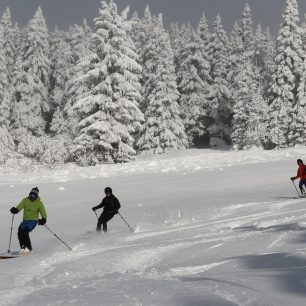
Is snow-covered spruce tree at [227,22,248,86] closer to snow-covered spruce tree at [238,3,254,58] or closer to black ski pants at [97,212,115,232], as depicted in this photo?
snow-covered spruce tree at [238,3,254,58]

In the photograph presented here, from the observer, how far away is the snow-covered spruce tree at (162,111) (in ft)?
161

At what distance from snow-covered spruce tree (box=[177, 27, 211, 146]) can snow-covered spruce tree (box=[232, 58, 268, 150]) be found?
683 cm

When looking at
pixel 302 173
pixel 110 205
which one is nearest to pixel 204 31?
pixel 302 173

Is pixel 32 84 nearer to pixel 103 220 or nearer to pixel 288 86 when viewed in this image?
pixel 288 86

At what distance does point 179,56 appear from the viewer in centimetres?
6059

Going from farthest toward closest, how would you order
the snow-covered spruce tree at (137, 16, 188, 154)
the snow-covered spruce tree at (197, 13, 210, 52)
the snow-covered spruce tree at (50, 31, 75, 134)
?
the snow-covered spruce tree at (197, 13, 210, 52) → the snow-covered spruce tree at (50, 31, 75, 134) → the snow-covered spruce tree at (137, 16, 188, 154)

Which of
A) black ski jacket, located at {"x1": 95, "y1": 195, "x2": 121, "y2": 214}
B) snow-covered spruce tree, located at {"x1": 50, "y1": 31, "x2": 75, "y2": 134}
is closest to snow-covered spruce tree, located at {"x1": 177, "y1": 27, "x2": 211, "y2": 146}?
snow-covered spruce tree, located at {"x1": 50, "y1": 31, "x2": 75, "y2": 134}

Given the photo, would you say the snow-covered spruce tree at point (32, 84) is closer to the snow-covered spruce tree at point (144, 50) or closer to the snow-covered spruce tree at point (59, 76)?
the snow-covered spruce tree at point (59, 76)

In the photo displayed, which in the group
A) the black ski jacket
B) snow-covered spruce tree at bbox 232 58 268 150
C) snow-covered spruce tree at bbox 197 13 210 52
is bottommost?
the black ski jacket

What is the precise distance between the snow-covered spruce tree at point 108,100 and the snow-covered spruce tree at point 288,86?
18.7 metres

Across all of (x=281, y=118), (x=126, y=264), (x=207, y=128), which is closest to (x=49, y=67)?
(x=207, y=128)

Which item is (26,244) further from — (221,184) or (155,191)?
(221,184)

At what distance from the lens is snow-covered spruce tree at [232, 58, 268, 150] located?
47.1m

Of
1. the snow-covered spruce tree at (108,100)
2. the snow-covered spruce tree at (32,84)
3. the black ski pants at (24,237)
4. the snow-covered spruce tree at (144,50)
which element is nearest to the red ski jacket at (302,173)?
the black ski pants at (24,237)
